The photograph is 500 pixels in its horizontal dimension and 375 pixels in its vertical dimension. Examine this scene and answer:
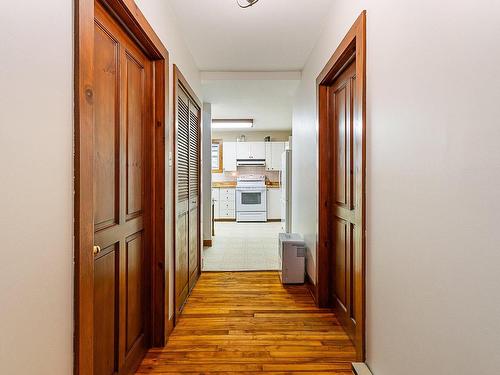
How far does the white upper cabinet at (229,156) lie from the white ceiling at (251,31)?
14.9ft

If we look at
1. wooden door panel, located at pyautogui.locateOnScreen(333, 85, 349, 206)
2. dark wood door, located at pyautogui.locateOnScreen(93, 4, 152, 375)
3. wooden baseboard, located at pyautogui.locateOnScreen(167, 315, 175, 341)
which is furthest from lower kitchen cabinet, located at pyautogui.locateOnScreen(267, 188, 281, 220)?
dark wood door, located at pyautogui.locateOnScreen(93, 4, 152, 375)

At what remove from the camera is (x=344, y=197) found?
2.42m

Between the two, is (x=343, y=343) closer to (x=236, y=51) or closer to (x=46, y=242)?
(x=46, y=242)

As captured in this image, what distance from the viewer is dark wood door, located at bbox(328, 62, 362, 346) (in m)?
2.21

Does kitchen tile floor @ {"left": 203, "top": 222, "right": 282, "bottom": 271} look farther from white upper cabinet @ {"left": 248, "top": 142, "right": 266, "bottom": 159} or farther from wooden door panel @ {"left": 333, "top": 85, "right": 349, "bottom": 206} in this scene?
white upper cabinet @ {"left": 248, "top": 142, "right": 266, "bottom": 159}

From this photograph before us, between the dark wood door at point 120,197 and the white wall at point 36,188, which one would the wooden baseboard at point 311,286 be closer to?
the dark wood door at point 120,197

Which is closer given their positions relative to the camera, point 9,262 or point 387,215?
point 9,262

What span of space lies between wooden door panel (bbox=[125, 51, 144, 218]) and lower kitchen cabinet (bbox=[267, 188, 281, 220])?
20.2 feet

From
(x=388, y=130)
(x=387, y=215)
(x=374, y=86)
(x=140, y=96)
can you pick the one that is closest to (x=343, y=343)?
(x=387, y=215)

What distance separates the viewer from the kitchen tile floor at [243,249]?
4.10 meters

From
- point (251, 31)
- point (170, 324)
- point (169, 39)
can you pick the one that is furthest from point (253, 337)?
point (251, 31)

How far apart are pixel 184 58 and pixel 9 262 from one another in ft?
8.07

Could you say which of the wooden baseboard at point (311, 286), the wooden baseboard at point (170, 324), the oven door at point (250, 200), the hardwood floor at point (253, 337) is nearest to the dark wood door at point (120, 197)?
the wooden baseboard at point (170, 324)

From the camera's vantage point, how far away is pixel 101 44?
4.64 ft
